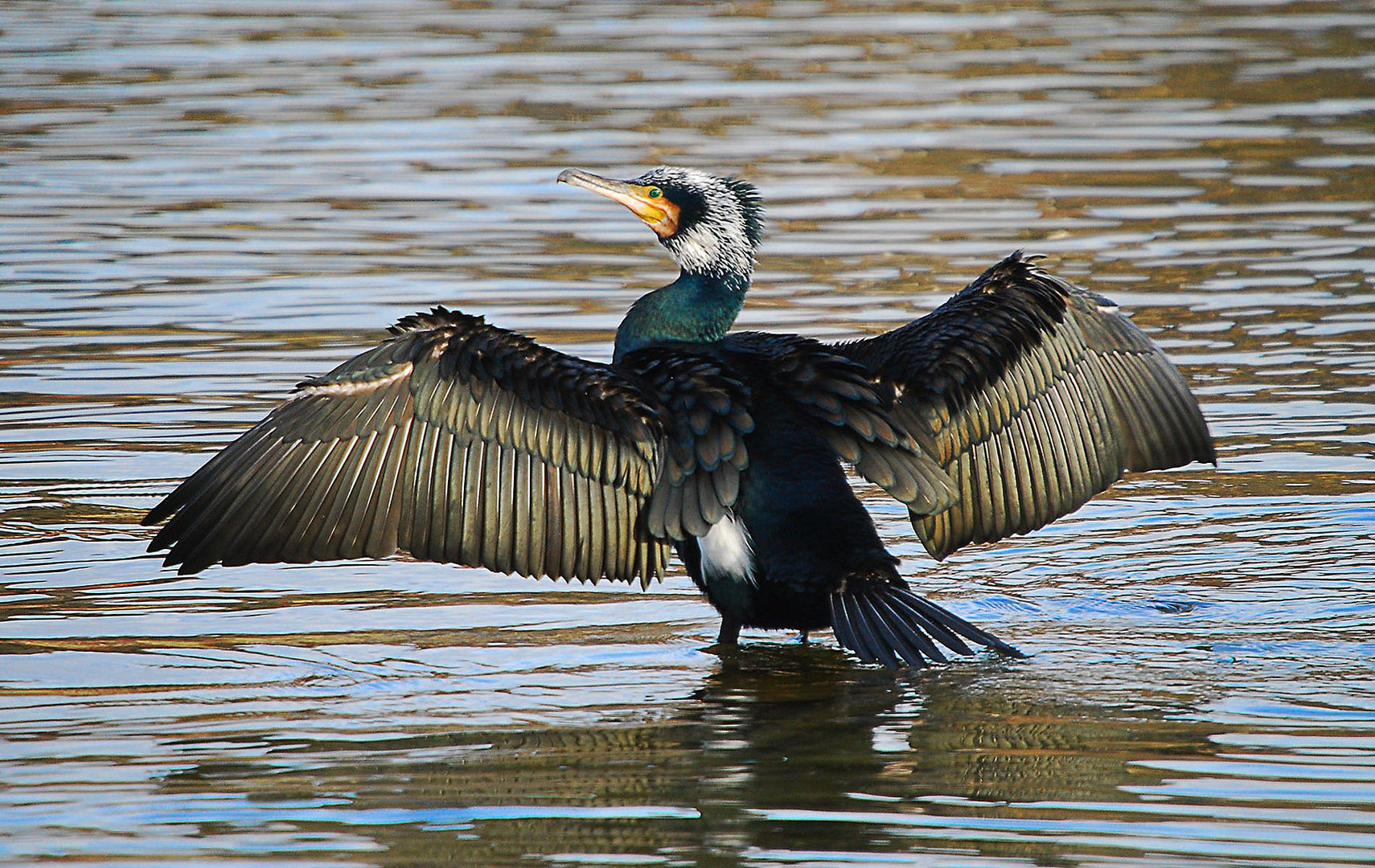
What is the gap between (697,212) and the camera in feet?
22.8

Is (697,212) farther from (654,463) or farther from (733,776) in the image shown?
(733,776)

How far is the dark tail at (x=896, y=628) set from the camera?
570 centimetres

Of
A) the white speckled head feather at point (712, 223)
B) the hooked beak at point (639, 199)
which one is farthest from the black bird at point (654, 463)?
the hooked beak at point (639, 199)

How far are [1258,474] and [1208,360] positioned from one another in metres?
1.86

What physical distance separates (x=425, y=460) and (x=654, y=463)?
2.24 feet

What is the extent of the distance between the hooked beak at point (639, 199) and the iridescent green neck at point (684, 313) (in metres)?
0.26

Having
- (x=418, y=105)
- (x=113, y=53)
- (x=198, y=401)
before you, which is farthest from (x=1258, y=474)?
(x=113, y=53)

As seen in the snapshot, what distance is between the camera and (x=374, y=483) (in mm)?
5906

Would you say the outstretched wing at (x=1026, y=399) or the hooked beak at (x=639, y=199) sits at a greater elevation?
the hooked beak at (x=639, y=199)

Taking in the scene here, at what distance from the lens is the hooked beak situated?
277 inches

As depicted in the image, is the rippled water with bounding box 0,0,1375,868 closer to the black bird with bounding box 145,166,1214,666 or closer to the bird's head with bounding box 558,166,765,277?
the black bird with bounding box 145,166,1214,666

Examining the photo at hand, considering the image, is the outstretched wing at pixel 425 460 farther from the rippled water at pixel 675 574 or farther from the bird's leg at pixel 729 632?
the bird's leg at pixel 729 632

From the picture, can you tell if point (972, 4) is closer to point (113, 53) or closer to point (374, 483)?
point (113, 53)

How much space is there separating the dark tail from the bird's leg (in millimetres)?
489
